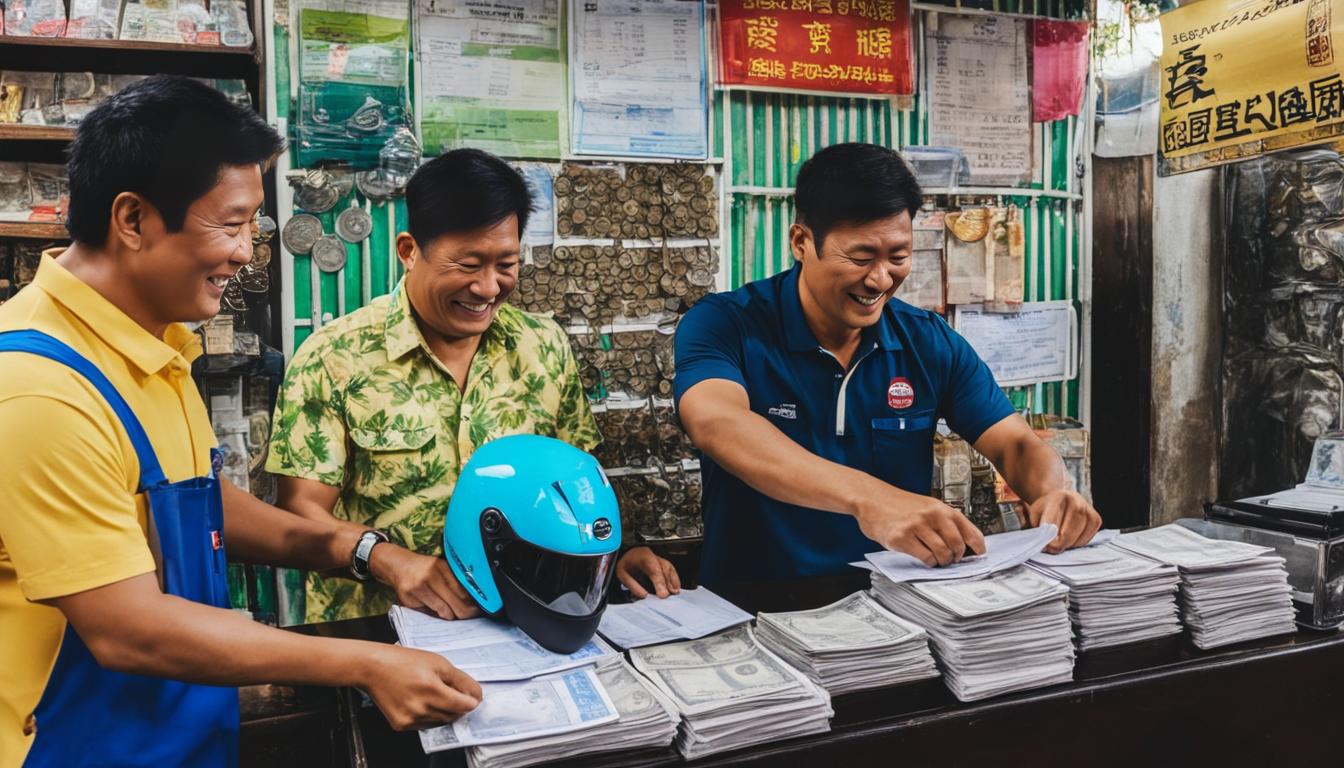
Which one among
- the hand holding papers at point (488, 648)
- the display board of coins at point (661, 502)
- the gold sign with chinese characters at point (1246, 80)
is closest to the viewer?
the hand holding papers at point (488, 648)

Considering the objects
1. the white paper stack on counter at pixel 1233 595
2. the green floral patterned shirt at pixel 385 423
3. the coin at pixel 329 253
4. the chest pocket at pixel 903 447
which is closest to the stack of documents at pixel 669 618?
the green floral patterned shirt at pixel 385 423

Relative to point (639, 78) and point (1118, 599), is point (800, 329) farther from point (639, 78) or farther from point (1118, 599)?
point (639, 78)

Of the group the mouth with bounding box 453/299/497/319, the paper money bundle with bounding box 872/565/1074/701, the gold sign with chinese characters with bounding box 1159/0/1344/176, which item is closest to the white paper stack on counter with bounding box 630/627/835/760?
the paper money bundle with bounding box 872/565/1074/701

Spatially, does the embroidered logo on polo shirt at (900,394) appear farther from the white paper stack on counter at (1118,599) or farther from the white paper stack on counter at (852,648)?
the white paper stack on counter at (852,648)

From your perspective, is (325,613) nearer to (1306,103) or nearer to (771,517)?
(771,517)

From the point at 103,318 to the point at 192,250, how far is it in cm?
14

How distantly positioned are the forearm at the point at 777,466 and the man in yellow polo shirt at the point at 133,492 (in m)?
0.83

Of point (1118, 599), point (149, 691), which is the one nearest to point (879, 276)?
point (1118, 599)

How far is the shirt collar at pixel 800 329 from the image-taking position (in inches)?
88.8

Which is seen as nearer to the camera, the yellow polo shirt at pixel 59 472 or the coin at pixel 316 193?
the yellow polo shirt at pixel 59 472

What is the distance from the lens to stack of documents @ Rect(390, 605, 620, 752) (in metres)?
1.20

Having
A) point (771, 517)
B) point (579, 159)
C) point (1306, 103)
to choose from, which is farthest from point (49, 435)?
point (1306, 103)

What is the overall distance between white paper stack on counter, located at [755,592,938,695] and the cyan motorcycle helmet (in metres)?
0.31

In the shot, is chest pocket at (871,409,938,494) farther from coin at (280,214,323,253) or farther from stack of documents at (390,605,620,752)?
coin at (280,214,323,253)
